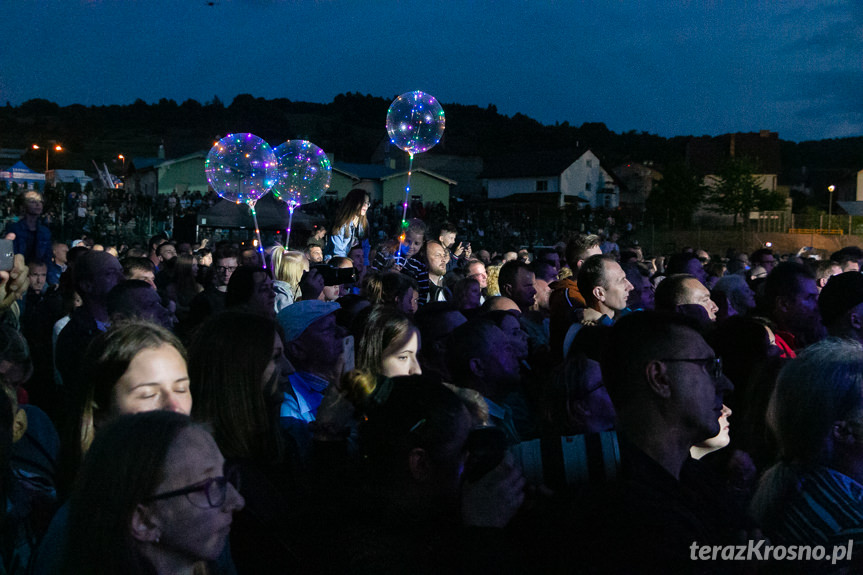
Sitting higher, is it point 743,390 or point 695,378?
point 695,378

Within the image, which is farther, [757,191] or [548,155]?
[548,155]

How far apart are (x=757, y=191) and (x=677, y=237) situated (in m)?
16.4

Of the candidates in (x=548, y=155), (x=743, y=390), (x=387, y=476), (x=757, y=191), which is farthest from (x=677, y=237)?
(x=387, y=476)

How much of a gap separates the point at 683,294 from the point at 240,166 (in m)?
5.90

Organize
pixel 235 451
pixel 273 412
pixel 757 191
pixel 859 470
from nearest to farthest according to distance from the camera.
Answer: pixel 859 470 < pixel 235 451 < pixel 273 412 < pixel 757 191

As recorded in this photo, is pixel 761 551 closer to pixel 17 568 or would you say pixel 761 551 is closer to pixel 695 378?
pixel 695 378

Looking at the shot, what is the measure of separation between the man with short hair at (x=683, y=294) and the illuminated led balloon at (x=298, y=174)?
571cm

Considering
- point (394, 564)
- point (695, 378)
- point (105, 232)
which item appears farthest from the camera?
point (105, 232)

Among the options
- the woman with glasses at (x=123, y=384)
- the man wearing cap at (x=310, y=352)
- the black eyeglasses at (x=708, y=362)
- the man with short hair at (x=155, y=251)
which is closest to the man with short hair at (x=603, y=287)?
the man wearing cap at (x=310, y=352)

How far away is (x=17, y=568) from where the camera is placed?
2.34m

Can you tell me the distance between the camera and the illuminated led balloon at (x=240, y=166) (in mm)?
8977

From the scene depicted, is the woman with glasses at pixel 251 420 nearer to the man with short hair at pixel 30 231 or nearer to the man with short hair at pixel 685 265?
the man with short hair at pixel 685 265

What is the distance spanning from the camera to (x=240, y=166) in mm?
8969

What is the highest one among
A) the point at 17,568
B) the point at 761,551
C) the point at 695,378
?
the point at 695,378
